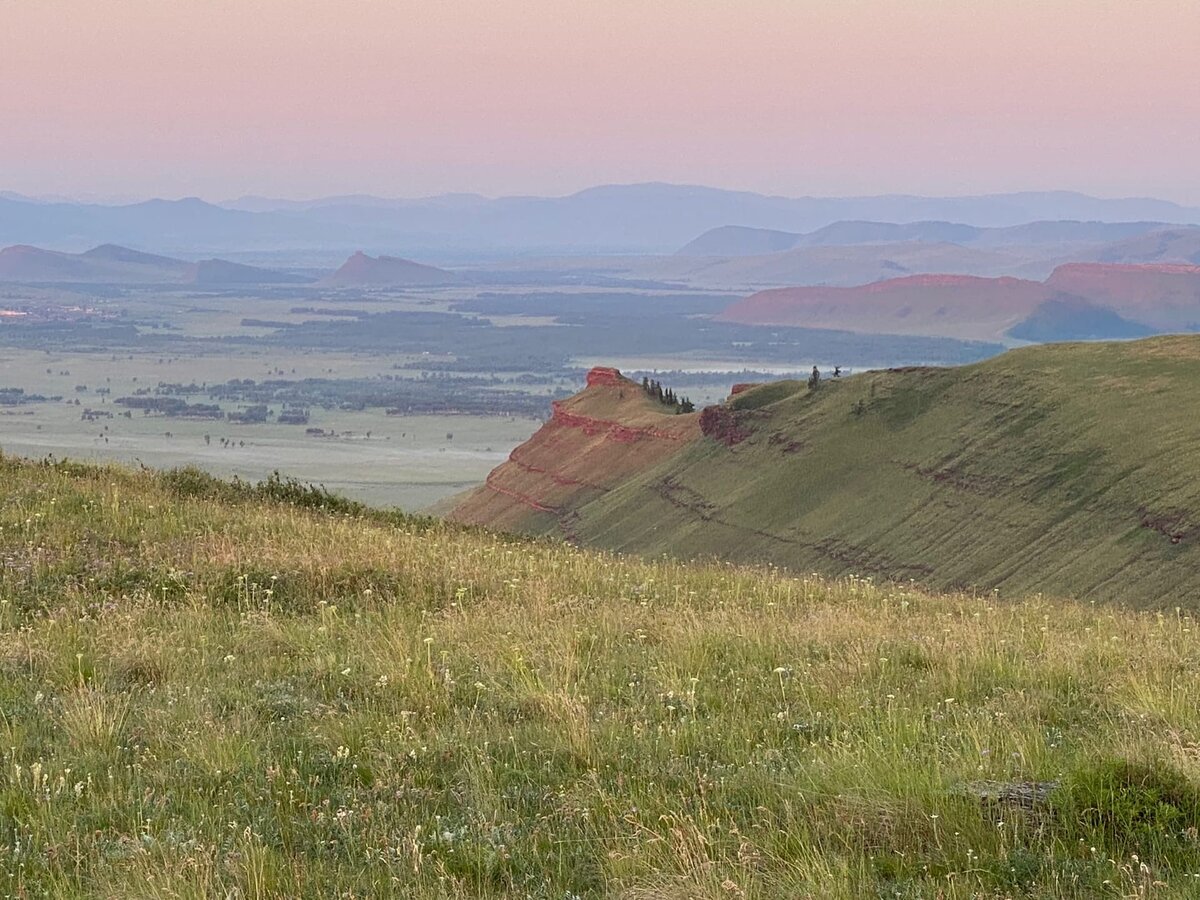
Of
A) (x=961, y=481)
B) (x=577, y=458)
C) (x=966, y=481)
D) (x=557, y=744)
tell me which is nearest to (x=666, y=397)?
(x=577, y=458)

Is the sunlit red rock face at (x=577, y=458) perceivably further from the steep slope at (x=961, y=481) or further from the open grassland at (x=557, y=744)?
the open grassland at (x=557, y=744)

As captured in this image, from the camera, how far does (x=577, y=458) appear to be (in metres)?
154

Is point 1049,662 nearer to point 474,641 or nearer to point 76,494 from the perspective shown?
point 474,641

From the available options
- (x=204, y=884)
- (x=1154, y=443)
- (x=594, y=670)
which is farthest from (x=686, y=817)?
(x=1154, y=443)

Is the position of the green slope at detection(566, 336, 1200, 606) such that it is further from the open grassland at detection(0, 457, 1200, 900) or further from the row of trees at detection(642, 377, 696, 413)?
the open grassland at detection(0, 457, 1200, 900)

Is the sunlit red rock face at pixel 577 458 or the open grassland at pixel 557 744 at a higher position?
the open grassland at pixel 557 744

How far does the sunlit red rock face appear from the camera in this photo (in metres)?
144

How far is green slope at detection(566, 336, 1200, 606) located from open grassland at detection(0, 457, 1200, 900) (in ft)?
217

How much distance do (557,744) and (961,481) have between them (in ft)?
345

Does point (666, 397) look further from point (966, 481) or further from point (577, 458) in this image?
point (966, 481)

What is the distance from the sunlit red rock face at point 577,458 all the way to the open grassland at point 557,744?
116867mm

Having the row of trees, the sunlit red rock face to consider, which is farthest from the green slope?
the row of trees

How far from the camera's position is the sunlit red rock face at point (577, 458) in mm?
143625

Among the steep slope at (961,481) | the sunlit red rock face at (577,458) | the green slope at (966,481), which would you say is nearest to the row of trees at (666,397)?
the sunlit red rock face at (577,458)
